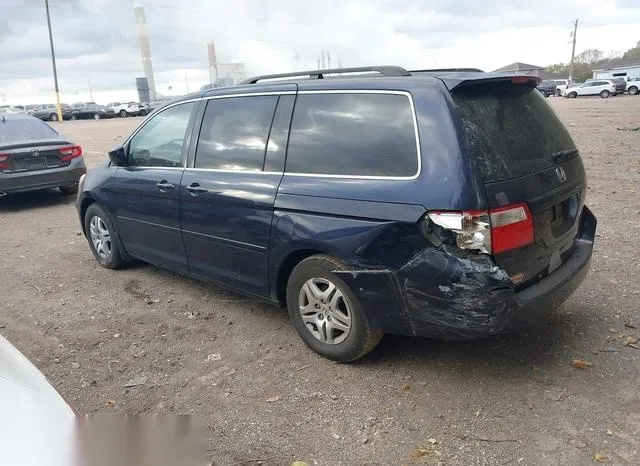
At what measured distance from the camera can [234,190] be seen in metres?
3.98

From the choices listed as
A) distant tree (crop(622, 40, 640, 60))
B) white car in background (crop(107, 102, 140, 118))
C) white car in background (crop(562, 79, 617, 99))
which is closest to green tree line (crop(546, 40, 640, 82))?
distant tree (crop(622, 40, 640, 60))

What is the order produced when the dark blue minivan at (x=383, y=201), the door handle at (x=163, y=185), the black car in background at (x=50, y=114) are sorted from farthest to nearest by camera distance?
1. the black car in background at (x=50, y=114)
2. the door handle at (x=163, y=185)
3. the dark blue minivan at (x=383, y=201)

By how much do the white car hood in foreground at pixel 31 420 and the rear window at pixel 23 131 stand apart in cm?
824

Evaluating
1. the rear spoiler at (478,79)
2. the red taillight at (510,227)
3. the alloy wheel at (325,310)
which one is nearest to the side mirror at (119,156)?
the alloy wheel at (325,310)

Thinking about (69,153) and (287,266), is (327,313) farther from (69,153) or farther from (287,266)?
(69,153)

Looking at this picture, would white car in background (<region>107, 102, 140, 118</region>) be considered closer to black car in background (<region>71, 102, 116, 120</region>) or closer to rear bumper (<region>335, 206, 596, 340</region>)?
black car in background (<region>71, 102, 116, 120</region>)

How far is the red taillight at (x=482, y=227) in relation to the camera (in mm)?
2912

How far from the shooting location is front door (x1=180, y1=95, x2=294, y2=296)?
385 centimetres

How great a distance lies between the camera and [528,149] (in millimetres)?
3334

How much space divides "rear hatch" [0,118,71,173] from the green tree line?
309 ft

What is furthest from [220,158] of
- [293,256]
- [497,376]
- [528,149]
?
[497,376]

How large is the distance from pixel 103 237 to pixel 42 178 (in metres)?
4.26

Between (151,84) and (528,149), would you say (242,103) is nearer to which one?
(528,149)

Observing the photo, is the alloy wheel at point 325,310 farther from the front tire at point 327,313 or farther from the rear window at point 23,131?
the rear window at point 23,131
